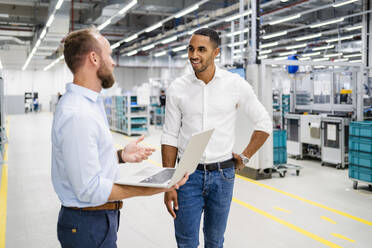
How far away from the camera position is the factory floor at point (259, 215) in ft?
12.5

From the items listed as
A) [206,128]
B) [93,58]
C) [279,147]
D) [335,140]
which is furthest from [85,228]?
[335,140]

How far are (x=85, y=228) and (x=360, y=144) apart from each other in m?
5.36

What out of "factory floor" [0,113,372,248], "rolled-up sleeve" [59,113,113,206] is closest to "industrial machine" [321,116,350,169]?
"factory floor" [0,113,372,248]

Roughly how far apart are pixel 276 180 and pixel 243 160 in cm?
465

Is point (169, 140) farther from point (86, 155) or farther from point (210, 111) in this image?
point (86, 155)

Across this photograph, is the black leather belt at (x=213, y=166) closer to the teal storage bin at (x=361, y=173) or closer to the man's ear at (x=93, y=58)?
the man's ear at (x=93, y=58)

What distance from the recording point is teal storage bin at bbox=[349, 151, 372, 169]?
217 inches

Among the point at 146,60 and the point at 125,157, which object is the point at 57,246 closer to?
the point at 125,157

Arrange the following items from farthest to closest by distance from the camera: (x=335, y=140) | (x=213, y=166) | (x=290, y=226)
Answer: (x=335, y=140), (x=290, y=226), (x=213, y=166)

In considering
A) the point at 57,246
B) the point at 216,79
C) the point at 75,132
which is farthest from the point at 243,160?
the point at 57,246

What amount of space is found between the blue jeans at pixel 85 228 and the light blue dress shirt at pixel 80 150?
A: 62 millimetres

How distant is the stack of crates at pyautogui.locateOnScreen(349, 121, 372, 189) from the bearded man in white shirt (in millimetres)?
4119

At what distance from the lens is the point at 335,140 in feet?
24.6

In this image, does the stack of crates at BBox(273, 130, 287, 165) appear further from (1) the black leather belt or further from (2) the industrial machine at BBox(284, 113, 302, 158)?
(1) the black leather belt
